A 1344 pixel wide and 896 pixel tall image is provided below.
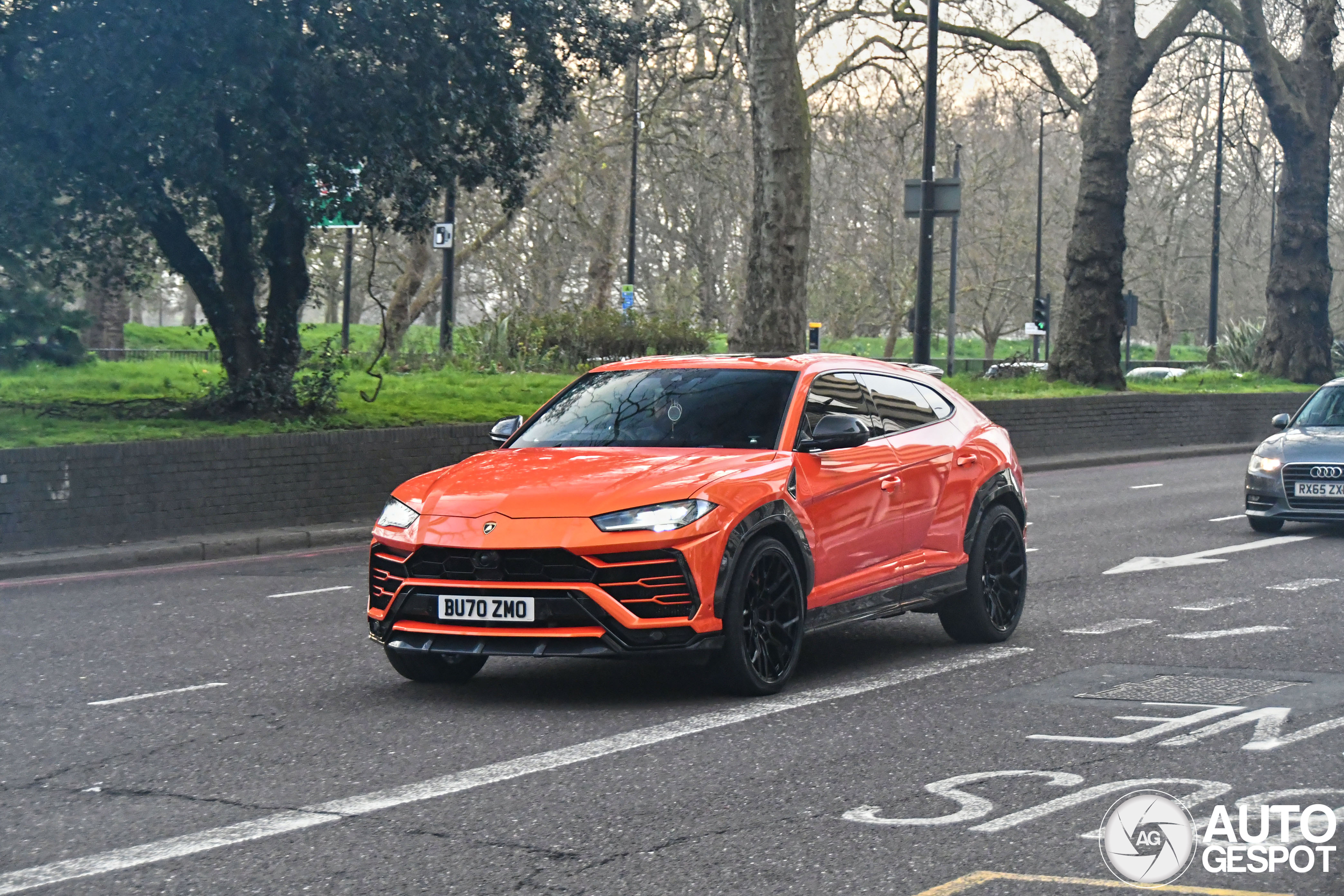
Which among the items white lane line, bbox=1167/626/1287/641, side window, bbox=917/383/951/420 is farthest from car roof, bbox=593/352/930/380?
white lane line, bbox=1167/626/1287/641

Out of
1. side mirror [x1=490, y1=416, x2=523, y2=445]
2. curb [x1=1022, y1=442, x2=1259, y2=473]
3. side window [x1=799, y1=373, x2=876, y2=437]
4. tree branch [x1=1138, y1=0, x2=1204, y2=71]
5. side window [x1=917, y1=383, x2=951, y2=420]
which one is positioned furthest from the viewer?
tree branch [x1=1138, y1=0, x2=1204, y2=71]

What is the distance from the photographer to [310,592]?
12.4m

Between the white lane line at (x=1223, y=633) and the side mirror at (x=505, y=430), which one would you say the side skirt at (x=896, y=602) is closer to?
the white lane line at (x=1223, y=633)

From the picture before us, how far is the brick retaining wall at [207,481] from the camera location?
14148 millimetres

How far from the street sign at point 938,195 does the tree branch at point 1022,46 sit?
7.04m

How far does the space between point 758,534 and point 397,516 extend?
1617 mm

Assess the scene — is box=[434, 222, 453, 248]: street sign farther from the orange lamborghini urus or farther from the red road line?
the orange lamborghini urus

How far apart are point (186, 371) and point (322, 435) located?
35.7 ft

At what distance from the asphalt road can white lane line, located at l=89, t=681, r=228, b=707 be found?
1.8 inches

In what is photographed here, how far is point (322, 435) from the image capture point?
16.6 meters

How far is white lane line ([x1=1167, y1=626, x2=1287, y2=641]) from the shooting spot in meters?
9.86

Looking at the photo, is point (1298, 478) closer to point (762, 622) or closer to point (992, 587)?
point (992, 587)

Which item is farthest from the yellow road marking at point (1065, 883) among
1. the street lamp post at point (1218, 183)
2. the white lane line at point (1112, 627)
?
the street lamp post at point (1218, 183)

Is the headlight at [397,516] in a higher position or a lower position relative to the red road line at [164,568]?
higher
